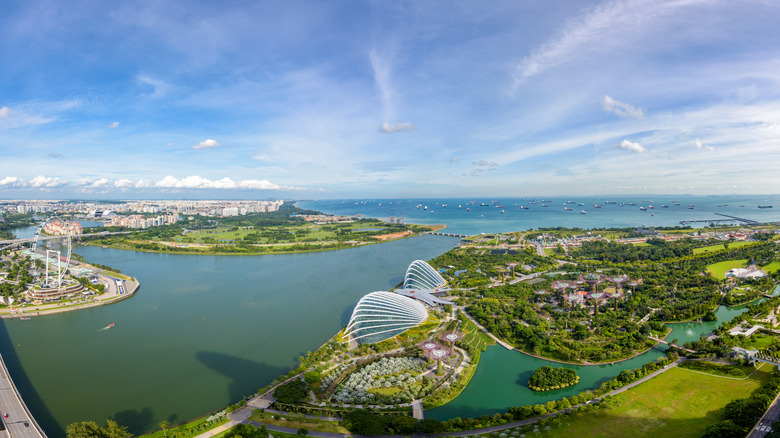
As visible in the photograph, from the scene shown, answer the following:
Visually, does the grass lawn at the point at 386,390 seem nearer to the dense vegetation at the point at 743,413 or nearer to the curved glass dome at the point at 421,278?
the dense vegetation at the point at 743,413

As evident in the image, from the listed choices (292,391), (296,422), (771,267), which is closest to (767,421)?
(296,422)

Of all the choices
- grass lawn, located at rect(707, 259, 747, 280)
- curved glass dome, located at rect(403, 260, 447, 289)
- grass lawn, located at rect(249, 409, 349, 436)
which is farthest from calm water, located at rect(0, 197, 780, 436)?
grass lawn, located at rect(707, 259, 747, 280)

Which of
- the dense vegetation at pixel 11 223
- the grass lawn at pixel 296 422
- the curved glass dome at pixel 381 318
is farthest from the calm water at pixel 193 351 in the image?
the dense vegetation at pixel 11 223

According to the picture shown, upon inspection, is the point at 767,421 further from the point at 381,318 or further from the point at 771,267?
the point at 771,267

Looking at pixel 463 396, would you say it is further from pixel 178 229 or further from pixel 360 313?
pixel 178 229

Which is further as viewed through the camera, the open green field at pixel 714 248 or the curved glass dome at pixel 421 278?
the open green field at pixel 714 248

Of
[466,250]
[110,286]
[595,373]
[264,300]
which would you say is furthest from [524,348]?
[110,286]

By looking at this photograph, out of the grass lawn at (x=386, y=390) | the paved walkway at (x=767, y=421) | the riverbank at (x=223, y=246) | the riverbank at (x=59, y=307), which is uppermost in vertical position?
the riverbank at (x=223, y=246)
